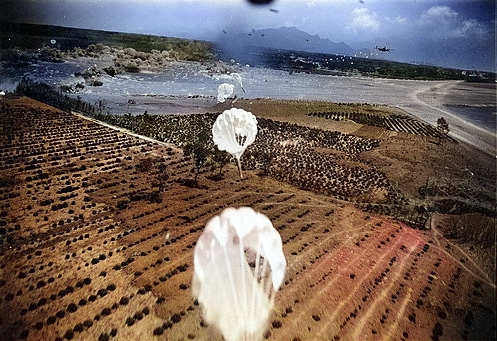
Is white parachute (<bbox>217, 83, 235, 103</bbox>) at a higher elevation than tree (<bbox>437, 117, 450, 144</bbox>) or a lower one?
higher

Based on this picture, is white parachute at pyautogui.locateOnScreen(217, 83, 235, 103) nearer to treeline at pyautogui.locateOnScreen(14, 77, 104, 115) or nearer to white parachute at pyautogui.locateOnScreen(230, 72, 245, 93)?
white parachute at pyautogui.locateOnScreen(230, 72, 245, 93)

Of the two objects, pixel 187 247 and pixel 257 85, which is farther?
pixel 257 85

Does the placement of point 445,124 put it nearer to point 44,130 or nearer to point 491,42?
point 491,42

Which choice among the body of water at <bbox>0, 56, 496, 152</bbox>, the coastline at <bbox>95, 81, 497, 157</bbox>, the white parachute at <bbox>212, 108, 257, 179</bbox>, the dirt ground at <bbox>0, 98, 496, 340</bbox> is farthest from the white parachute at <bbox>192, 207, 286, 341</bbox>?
the body of water at <bbox>0, 56, 496, 152</bbox>

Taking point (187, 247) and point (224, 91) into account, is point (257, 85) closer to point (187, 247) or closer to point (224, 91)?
point (224, 91)

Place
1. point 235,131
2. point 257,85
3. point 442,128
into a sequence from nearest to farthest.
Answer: point 442,128, point 235,131, point 257,85

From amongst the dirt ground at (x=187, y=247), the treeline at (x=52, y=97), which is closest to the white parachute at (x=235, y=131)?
the dirt ground at (x=187, y=247)

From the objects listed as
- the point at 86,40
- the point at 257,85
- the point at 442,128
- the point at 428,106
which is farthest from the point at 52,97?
the point at 442,128
